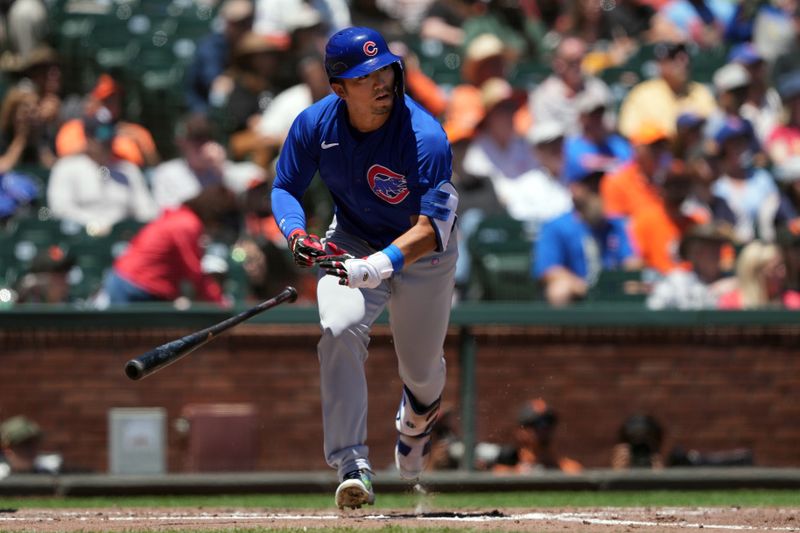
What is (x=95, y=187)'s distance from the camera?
10.4m

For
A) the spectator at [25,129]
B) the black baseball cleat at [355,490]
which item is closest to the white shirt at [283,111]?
the spectator at [25,129]

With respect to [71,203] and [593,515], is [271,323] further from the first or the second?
[593,515]

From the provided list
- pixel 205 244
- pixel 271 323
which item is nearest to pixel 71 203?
pixel 205 244

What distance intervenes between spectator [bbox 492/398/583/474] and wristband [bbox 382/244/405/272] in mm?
3331

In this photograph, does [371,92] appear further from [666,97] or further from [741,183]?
[666,97]

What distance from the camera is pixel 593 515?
20.6 feet

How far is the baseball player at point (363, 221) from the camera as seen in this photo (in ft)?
18.5

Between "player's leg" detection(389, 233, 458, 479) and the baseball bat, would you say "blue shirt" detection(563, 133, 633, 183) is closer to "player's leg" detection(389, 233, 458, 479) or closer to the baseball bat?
"player's leg" detection(389, 233, 458, 479)

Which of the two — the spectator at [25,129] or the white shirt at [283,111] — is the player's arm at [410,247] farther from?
the spectator at [25,129]

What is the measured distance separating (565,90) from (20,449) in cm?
582

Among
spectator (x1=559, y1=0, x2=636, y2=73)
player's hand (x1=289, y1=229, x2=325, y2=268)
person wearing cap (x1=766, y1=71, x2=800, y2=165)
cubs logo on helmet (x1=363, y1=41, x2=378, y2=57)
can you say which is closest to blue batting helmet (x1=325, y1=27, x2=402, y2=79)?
cubs logo on helmet (x1=363, y1=41, x2=378, y2=57)

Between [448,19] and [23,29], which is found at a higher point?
[448,19]

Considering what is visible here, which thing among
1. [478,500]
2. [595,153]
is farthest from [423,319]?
[595,153]

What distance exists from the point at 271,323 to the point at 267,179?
6.40ft
